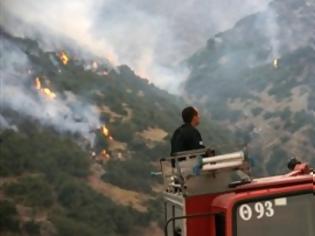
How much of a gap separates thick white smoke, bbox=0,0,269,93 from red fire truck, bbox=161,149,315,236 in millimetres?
49955

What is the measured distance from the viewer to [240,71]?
99.8 m

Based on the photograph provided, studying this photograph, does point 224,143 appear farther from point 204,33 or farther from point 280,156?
point 204,33

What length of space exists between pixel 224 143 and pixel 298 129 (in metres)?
10.9

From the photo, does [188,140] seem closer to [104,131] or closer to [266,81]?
[104,131]

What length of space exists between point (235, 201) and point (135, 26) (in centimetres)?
9640

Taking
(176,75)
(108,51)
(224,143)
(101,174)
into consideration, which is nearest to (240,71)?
(176,75)

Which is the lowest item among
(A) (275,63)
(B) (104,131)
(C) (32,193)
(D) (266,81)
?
(C) (32,193)

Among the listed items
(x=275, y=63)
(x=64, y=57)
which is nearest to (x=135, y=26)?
(x=275, y=63)

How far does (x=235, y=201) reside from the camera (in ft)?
14.9

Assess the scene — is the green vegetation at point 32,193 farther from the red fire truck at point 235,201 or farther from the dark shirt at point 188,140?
the red fire truck at point 235,201

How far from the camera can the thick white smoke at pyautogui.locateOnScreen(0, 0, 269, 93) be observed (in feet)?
206

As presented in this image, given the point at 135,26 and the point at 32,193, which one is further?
the point at 135,26

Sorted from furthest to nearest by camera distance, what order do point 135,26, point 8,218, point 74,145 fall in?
1. point 135,26
2. point 74,145
3. point 8,218

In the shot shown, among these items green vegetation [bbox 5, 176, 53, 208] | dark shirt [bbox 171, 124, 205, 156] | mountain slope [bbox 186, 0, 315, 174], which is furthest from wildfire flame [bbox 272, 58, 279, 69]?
dark shirt [bbox 171, 124, 205, 156]
